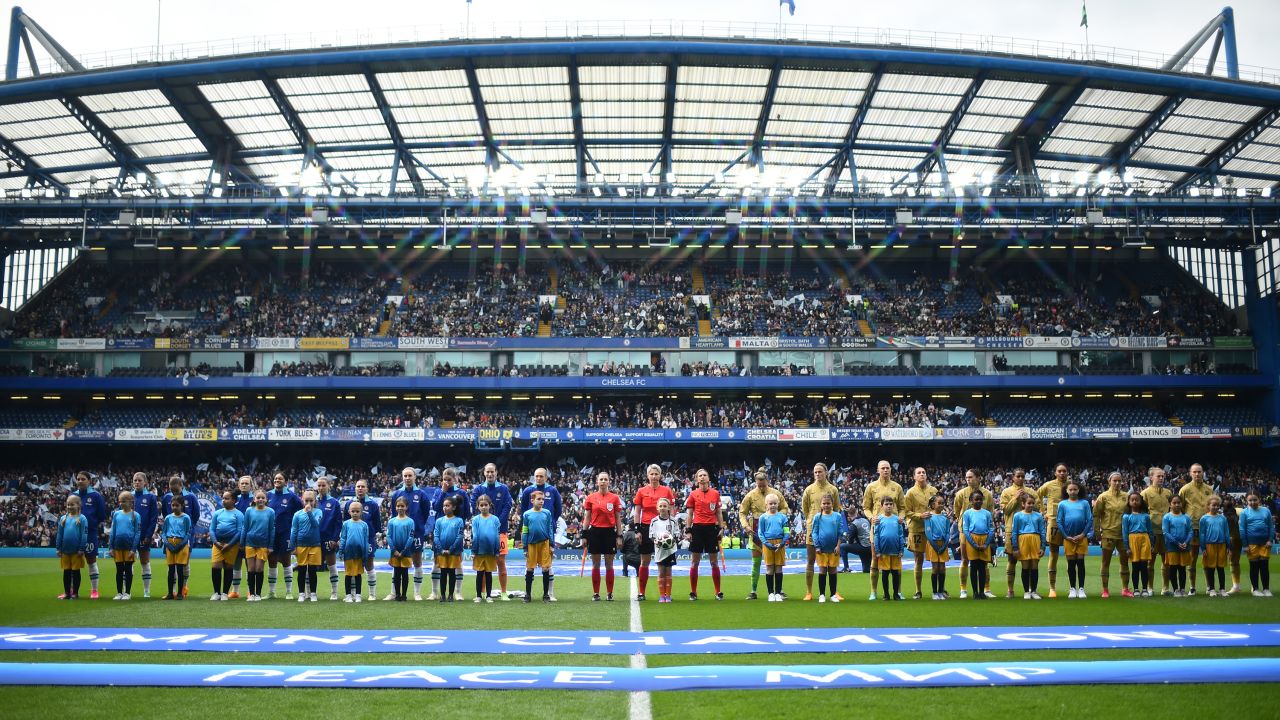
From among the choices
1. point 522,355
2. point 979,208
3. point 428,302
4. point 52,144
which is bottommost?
point 522,355

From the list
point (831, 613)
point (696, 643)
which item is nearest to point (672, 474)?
point (831, 613)

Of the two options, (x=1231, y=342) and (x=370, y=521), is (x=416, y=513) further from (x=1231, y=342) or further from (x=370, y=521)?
(x=1231, y=342)

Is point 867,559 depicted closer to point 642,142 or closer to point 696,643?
point 696,643

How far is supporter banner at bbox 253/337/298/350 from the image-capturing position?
160 ft

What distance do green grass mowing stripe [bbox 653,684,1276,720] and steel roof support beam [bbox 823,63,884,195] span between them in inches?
1596

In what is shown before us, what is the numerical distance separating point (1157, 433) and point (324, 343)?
138 ft

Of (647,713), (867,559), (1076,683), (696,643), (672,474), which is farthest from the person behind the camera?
(672,474)

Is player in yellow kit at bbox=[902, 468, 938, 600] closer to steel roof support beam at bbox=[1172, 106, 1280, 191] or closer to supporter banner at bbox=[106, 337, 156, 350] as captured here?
steel roof support beam at bbox=[1172, 106, 1280, 191]

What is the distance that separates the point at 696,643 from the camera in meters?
9.70

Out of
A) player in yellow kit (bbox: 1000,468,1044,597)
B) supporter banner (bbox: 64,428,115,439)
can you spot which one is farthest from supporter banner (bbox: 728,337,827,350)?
player in yellow kit (bbox: 1000,468,1044,597)

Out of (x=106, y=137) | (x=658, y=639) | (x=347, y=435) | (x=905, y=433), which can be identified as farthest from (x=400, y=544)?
(x=106, y=137)

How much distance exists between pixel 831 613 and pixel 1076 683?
5705mm

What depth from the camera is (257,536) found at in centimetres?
1562

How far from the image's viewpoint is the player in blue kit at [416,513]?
616 inches
